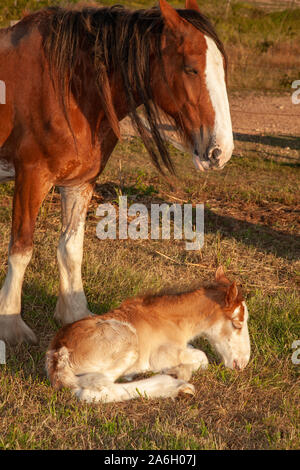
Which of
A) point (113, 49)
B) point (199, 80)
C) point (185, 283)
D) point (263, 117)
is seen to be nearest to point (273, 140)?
point (263, 117)

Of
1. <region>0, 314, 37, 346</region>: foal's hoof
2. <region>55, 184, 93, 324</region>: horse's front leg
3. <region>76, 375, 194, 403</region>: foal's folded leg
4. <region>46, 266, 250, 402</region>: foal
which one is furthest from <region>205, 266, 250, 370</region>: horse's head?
<region>0, 314, 37, 346</region>: foal's hoof

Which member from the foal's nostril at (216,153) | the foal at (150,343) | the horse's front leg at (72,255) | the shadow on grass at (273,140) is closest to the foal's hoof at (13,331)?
the horse's front leg at (72,255)

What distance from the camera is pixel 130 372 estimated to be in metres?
3.97

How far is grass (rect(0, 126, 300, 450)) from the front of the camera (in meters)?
3.38

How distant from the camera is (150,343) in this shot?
4.02m

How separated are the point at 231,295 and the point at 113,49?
1888mm

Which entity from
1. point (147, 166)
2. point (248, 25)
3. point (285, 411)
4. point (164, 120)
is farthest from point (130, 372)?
point (248, 25)

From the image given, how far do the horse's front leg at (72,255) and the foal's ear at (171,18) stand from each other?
1464 millimetres

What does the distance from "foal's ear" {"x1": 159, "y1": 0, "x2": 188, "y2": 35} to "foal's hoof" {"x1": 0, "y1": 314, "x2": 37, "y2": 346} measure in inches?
91.8

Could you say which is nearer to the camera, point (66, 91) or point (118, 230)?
point (66, 91)

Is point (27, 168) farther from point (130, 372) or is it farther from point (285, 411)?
point (285, 411)

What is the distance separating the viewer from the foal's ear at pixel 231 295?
13.1ft

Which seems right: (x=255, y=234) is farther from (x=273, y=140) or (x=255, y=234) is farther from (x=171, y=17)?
(x=273, y=140)

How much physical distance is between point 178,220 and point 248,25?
18221 millimetres
